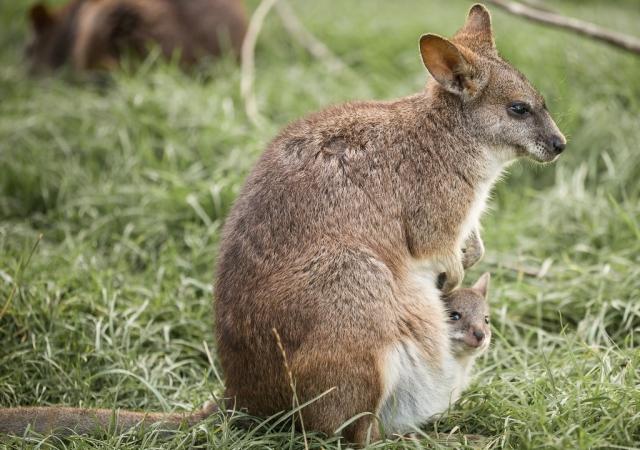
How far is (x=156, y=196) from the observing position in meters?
6.22

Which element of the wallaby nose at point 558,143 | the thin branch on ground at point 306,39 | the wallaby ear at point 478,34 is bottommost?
the thin branch on ground at point 306,39

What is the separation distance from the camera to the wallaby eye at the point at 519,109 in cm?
435

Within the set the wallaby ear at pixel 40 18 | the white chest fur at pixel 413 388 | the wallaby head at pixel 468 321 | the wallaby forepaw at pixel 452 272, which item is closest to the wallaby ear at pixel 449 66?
the wallaby forepaw at pixel 452 272

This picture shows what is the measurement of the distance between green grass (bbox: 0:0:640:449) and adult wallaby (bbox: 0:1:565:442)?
0.63 feet

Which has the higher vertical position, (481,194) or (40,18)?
(481,194)

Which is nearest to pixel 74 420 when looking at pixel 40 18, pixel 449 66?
pixel 449 66

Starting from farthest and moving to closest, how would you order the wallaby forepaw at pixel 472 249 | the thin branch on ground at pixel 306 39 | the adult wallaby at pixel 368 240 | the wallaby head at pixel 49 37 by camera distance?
1. the wallaby head at pixel 49 37
2. the thin branch on ground at pixel 306 39
3. the wallaby forepaw at pixel 472 249
4. the adult wallaby at pixel 368 240

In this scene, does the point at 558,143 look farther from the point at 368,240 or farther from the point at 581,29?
the point at 581,29

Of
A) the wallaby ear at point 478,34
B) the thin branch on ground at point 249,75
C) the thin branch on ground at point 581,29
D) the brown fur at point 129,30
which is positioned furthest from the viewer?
the brown fur at point 129,30

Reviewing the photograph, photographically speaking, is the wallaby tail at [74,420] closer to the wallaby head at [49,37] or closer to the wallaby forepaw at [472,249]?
the wallaby forepaw at [472,249]

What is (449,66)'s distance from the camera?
427 centimetres

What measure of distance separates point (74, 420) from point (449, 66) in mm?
2386

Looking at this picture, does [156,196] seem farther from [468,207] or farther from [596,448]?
[596,448]

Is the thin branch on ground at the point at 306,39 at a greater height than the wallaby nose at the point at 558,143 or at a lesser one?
lesser
